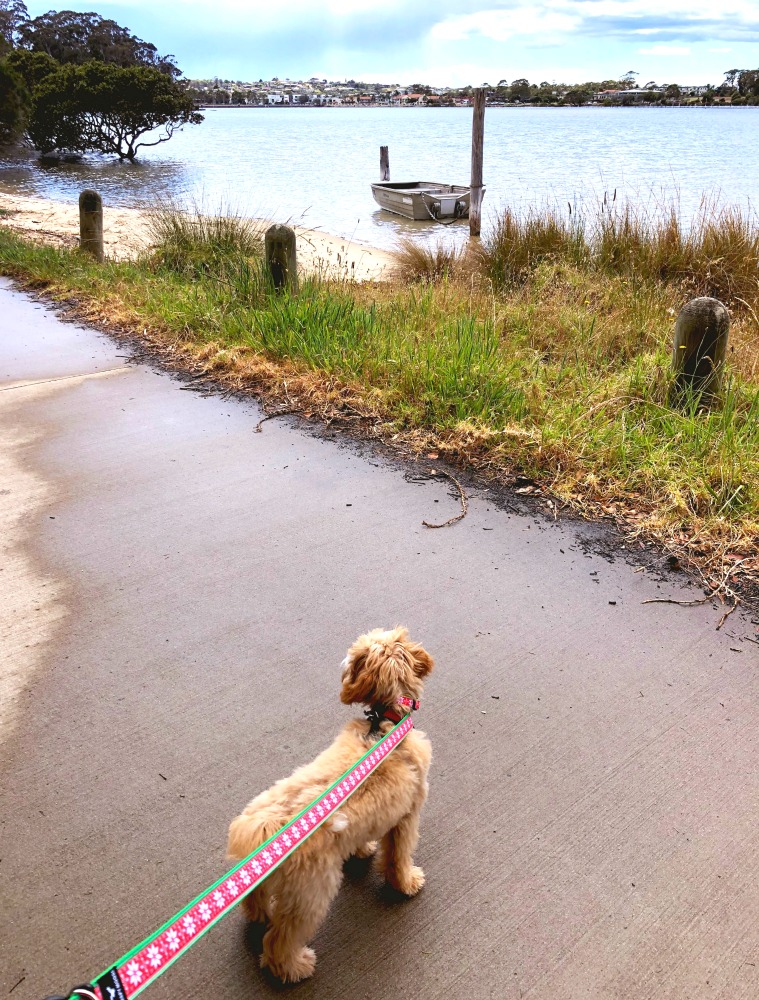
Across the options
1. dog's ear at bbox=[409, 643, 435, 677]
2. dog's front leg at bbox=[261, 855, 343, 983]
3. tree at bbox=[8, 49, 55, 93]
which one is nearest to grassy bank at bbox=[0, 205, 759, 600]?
dog's ear at bbox=[409, 643, 435, 677]

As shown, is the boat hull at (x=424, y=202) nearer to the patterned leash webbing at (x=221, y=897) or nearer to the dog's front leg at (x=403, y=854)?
the dog's front leg at (x=403, y=854)

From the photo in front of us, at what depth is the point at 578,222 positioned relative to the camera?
33.6ft

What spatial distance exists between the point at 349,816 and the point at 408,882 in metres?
0.44

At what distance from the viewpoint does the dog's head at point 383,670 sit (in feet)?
6.57

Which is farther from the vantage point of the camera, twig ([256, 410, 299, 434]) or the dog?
twig ([256, 410, 299, 434])

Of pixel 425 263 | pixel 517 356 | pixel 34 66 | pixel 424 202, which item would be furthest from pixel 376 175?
pixel 517 356

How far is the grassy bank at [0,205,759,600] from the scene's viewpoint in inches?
168

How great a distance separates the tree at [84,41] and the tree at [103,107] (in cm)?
806

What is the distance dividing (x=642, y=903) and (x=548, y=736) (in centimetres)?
65

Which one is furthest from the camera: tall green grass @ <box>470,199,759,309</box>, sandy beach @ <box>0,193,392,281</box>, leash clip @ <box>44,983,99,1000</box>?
Result: sandy beach @ <box>0,193,392,281</box>

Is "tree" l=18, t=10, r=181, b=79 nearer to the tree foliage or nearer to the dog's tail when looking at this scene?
the tree foliage

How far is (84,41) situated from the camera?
58.6 meters

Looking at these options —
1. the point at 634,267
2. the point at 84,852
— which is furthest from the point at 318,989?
the point at 634,267

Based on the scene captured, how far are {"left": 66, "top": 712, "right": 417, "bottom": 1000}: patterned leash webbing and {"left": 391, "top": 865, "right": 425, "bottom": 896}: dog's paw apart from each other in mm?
414
